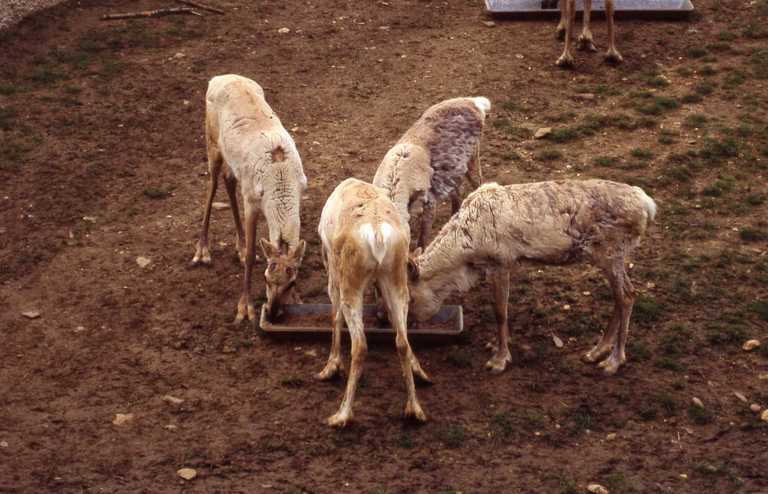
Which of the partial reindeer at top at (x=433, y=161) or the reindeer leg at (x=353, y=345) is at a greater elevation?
the partial reindeer at top at (x=433, y=161)

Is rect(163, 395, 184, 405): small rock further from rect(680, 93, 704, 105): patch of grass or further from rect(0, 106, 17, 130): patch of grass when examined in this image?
rect(680, 93, 704, 105): patch of grass

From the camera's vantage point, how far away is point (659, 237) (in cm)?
1091

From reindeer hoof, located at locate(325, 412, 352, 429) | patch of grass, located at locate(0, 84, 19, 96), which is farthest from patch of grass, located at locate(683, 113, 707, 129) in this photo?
patch of grass, located at locate(0, 84, 19, 96)

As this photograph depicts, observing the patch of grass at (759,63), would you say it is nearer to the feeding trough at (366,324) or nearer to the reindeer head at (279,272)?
the feeding trough at (366,324)

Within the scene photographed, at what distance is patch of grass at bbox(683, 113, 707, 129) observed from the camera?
1308 cm

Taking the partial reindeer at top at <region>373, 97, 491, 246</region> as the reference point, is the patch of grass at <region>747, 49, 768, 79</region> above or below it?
below

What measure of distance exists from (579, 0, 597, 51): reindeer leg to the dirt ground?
0.49 ft

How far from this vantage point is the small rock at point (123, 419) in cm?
855

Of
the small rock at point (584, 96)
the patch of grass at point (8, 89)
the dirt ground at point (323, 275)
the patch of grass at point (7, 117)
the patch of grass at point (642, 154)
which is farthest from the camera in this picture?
the patch of grass at point (8, 89)

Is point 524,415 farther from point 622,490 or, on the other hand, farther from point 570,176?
point 570,176

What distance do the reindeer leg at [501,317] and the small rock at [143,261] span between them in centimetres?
360

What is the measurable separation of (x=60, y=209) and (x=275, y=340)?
3430 millimetres

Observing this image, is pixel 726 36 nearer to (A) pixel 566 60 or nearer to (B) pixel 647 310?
(A) pixel 566 60

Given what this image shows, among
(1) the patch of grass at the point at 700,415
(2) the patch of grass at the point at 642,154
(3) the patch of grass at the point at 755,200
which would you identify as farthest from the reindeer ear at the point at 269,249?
(3) the patch of grass at the point at 755,200
